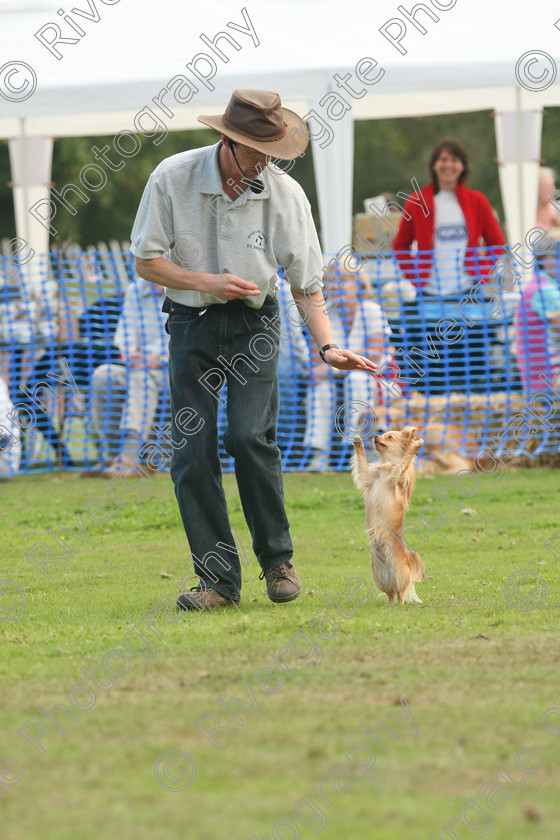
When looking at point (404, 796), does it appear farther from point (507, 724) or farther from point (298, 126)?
point (298, 126)

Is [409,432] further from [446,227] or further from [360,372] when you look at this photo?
[446,227]

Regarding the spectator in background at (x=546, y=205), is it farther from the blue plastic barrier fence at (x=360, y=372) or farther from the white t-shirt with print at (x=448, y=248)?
the white t-shirt with print at (x=448, y=248)

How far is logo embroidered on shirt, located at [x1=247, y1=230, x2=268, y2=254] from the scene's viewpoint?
5.08 m

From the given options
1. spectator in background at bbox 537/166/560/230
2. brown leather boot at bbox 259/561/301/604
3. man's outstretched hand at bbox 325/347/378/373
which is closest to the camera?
man's outstretched hand at bbox 325/347/378/373

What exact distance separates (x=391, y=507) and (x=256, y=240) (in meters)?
1.37

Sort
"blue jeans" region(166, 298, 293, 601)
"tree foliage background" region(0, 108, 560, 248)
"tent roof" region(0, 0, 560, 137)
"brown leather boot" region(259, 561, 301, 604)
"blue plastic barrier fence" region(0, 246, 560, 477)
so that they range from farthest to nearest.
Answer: "tree foliage background" region(0, 108, 560, 248)
"tent roof" region(0, 0, 560, 137)
"blue plastic barrier fence" region(0, 246, 560, 477)
"brown leather boot" region(259, 561, 301, 604)
"blue jeans" region(166, 298, 293, 601)

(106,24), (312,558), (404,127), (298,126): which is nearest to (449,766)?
(298,126)

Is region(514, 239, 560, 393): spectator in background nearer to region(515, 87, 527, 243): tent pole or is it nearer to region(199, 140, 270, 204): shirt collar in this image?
region(515, 87, 527, 243): tent pole

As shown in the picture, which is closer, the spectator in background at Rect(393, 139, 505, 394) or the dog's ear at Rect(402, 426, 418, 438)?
the dog's ear at Rect(402, 426, 418, 438)

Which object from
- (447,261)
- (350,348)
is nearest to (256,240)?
(350,348)

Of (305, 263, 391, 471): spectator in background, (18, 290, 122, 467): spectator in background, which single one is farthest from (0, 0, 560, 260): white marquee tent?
(18, 290, 122, 467): spectator in background

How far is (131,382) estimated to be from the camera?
35.1 feet

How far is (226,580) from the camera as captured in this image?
5.27 metres

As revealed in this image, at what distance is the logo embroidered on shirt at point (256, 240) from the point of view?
508 cm
